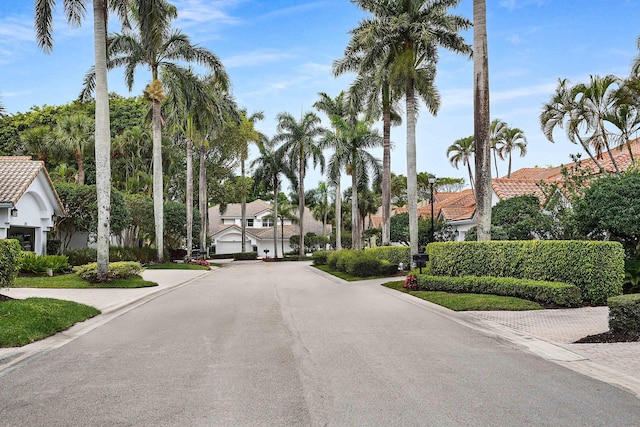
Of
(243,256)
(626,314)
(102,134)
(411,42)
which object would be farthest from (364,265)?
(243,256)

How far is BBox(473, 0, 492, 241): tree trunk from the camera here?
1858cm

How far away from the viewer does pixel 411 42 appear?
25.0 metres

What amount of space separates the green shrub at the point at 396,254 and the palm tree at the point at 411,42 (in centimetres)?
358

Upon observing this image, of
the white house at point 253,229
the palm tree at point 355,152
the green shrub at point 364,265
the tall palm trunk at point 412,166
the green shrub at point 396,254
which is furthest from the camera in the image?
the white house at point 253,229

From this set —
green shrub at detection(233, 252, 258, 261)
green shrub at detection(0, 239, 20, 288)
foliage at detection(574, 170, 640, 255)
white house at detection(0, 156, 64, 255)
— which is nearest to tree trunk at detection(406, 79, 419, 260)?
foliage at detection(574, 170, 640, 255)

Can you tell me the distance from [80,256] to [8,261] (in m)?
17.5

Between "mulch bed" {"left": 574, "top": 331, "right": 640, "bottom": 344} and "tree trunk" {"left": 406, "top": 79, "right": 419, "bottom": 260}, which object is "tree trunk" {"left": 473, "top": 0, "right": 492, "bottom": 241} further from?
"mulch bed" {"left": 574, "top": 331, "right": 640, "bottom": 344}

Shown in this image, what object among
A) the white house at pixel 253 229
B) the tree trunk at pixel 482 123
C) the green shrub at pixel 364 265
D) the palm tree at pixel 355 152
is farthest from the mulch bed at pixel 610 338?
the white house at pixel 253 229

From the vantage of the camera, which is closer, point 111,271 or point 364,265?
point 111,271

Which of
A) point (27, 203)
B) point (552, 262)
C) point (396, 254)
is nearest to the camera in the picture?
point (552, 262)

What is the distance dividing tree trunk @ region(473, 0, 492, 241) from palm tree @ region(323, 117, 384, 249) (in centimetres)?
2103

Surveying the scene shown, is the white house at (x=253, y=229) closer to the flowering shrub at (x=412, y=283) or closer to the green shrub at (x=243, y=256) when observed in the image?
the green shrub at (x=243, y=256)

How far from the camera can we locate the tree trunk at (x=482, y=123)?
18578 millimetres

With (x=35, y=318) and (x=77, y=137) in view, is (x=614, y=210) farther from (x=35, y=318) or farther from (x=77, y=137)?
(x=77, y=137)
